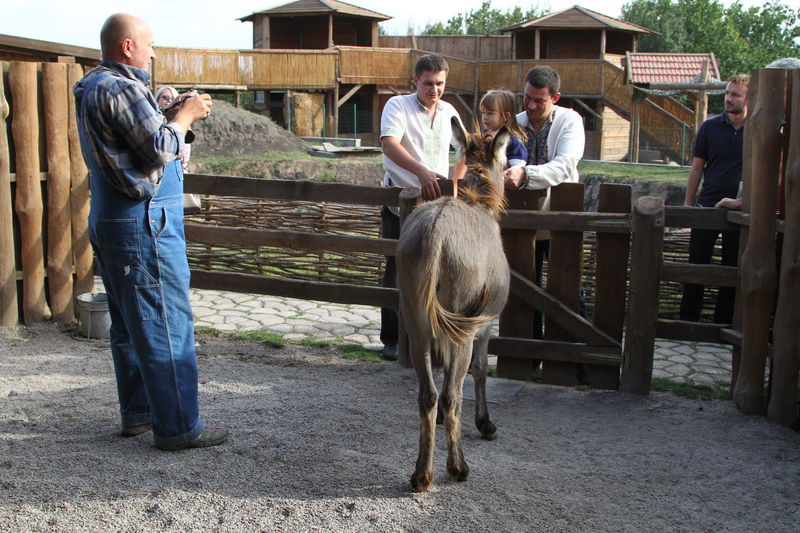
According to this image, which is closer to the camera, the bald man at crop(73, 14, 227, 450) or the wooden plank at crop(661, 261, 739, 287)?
the bald man at crop(73, 14, 227, 450)

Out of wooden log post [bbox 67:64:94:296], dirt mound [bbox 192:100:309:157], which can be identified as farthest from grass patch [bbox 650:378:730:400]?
dirt mound [bbox 192:100:309:157]

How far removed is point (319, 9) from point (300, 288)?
33563 mm

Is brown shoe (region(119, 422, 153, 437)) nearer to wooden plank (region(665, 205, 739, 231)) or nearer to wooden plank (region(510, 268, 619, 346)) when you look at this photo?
wooden plank (region(510, 268, 619, 346))

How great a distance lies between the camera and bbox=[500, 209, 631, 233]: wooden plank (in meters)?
5.28

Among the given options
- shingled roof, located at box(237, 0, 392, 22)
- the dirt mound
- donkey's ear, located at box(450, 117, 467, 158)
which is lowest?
donkey's ear, located at box(450, 117, 467, 158)

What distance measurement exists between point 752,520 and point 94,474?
10.8 feet

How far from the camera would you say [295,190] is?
6.14m

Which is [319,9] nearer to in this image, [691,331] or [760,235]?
[691,331]

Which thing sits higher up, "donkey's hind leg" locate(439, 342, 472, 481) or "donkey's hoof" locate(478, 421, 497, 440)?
"donkey's hind leg" locate(439, 342, 472, 481)

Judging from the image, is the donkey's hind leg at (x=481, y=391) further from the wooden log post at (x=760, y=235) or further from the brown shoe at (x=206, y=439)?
the wooden log post at (x=760, y=235)

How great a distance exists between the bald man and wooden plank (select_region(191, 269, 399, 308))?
208 centimetres

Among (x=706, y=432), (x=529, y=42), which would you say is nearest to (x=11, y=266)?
(x=706, y=432)

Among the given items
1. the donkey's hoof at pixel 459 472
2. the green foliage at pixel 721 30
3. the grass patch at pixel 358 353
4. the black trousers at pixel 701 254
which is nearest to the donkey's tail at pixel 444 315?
the donkey's hoof at pixel 459 472

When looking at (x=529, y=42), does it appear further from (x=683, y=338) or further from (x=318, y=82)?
(x=683, y=338)
